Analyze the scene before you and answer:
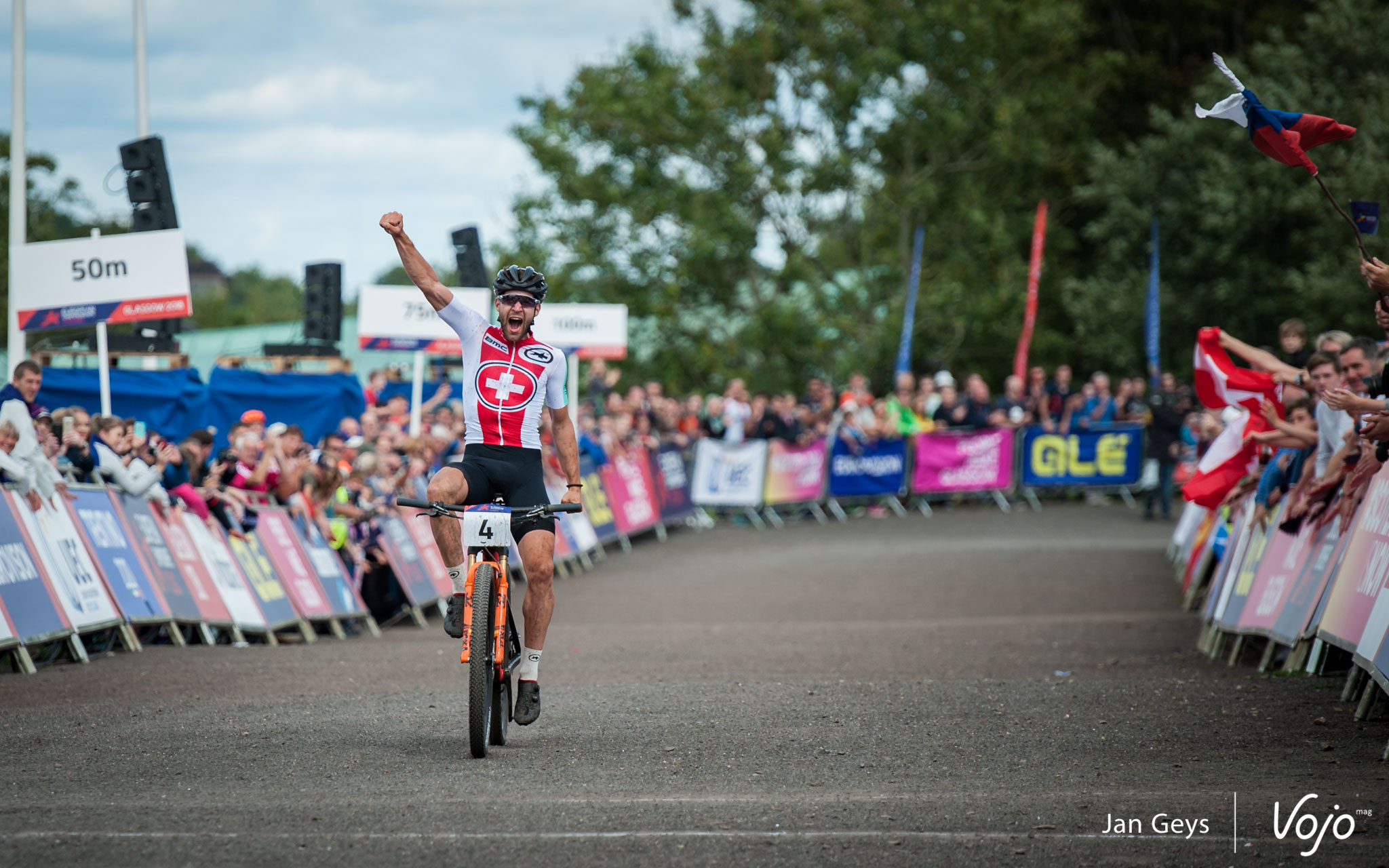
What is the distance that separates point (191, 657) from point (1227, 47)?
36903mm

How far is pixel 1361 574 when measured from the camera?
27.5ft

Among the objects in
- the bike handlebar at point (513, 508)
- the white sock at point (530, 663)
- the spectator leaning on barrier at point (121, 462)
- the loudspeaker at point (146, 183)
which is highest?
the loudspeaker at point (146, 183)

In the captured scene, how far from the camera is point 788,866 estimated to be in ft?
16.3

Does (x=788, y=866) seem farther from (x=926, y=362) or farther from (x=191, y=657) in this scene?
(x=926, y=362)

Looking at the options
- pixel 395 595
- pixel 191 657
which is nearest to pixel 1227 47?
pixel 395 595

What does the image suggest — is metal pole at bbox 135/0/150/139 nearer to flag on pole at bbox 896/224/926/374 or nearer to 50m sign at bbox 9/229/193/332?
50m sign at bbox 9/229/193/332

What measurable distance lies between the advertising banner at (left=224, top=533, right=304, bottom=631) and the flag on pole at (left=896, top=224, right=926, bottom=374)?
64.9 ft

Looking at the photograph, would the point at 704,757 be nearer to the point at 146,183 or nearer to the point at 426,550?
the point at 426,550

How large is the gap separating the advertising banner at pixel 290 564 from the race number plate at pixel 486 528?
7.02 meters

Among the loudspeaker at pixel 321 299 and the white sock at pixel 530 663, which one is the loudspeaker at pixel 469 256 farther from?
the white sock at pixel 530 663

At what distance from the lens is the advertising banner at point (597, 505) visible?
70.8 feet

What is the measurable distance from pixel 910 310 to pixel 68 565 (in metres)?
24.5

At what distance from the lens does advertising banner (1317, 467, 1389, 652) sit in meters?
8.09

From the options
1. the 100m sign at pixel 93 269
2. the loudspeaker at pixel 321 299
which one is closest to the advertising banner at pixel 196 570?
the 100m sign at pixel 93 269
